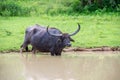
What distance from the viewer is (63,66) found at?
11.5m

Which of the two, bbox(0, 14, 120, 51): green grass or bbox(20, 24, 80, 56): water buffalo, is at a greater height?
bbox(20, 24, 80, 56): water buffalo

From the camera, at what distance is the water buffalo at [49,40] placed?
1270 centimetres

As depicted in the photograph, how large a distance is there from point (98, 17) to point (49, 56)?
24.3 ft

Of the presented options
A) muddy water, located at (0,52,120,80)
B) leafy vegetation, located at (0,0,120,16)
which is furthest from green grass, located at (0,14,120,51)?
muddy water, located at (0,52,120,80)

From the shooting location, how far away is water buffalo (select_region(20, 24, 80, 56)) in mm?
12695

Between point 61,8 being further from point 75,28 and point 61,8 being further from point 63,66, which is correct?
point 63,66

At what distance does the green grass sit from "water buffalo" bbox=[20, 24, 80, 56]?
34.5 inches

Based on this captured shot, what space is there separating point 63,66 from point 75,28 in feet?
19.1

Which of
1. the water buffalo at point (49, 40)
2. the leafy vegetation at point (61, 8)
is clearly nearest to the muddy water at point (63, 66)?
the water buffalo at point (49, 40)

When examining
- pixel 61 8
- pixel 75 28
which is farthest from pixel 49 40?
pixel 61 8

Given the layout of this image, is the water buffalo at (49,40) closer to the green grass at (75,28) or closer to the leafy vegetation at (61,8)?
the green grass at (75,28)

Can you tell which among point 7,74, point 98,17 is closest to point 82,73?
point 7,74

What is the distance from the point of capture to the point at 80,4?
2255 cm

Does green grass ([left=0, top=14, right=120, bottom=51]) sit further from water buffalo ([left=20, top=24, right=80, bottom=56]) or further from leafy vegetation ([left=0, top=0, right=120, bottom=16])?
leafy vegetation ([left=0, top=0, right=120, bottom=16])
